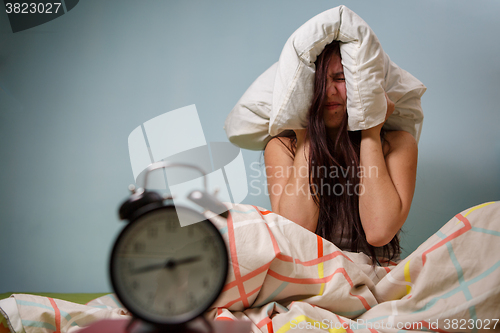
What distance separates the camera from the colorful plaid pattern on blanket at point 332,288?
413 millimetres

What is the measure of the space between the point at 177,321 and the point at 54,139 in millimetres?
652

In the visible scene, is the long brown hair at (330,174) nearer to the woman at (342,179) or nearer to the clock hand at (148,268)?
the woman at (342,179)

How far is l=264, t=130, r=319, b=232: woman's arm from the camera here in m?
0.87

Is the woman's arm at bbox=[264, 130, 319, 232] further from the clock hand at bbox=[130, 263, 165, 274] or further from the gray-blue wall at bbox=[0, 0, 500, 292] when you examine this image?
the clock hand at bbox=[130, 263, 165, 274]

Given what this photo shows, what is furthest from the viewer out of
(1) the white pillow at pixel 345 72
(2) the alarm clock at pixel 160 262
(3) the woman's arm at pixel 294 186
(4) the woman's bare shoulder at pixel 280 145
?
(4) the woman's bare shoulder at pixel 280 145

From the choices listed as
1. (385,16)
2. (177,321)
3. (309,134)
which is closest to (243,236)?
(177,321)

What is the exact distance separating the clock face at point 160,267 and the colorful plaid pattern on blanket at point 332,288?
171 millimetres

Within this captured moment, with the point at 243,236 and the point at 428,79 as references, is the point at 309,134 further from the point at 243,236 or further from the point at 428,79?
the point at 428,79

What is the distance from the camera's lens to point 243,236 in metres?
0.47

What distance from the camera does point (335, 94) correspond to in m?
0.88

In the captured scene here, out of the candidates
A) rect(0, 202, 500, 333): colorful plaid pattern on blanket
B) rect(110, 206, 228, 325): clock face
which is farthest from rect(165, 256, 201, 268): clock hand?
rect(0, 202, 500, 333): colorful plaid pattern on blanket

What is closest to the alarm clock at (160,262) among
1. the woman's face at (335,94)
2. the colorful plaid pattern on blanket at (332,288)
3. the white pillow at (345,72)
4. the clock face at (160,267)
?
the clock face at (160,267)

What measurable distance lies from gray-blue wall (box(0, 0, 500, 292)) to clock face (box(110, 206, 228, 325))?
2 cm

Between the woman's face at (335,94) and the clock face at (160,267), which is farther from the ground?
the woman's face at (335,94)
